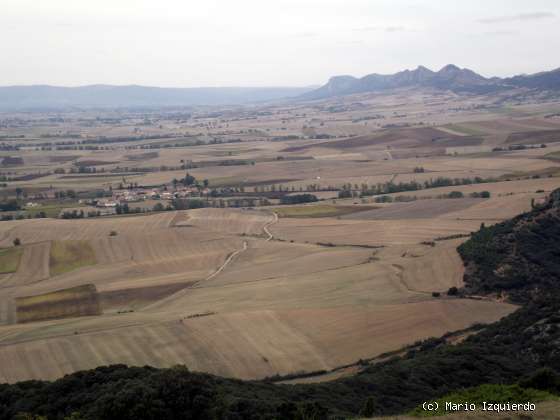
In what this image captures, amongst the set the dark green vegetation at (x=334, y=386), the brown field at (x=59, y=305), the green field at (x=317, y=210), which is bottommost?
the brown field at (x=59, y=305)

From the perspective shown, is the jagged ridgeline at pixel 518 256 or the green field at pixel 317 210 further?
the green field at pixel 317 210

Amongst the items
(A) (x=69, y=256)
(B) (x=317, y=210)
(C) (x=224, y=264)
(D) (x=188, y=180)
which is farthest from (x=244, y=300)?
(D) (x=188, y=180)

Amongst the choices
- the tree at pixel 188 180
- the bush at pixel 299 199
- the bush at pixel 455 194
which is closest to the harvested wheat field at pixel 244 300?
the bush at pixel 455 194

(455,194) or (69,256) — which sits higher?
(455,194)

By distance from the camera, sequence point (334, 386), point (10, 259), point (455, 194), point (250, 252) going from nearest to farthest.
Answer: point (334, 386) < point (10, 259) < point (250, 252) < point (455, 194)

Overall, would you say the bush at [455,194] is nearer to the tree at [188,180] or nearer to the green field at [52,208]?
the tree at [188,180]

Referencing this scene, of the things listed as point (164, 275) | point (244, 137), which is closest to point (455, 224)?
point (164, 275)

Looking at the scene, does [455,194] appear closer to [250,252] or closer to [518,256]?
[250,252]
